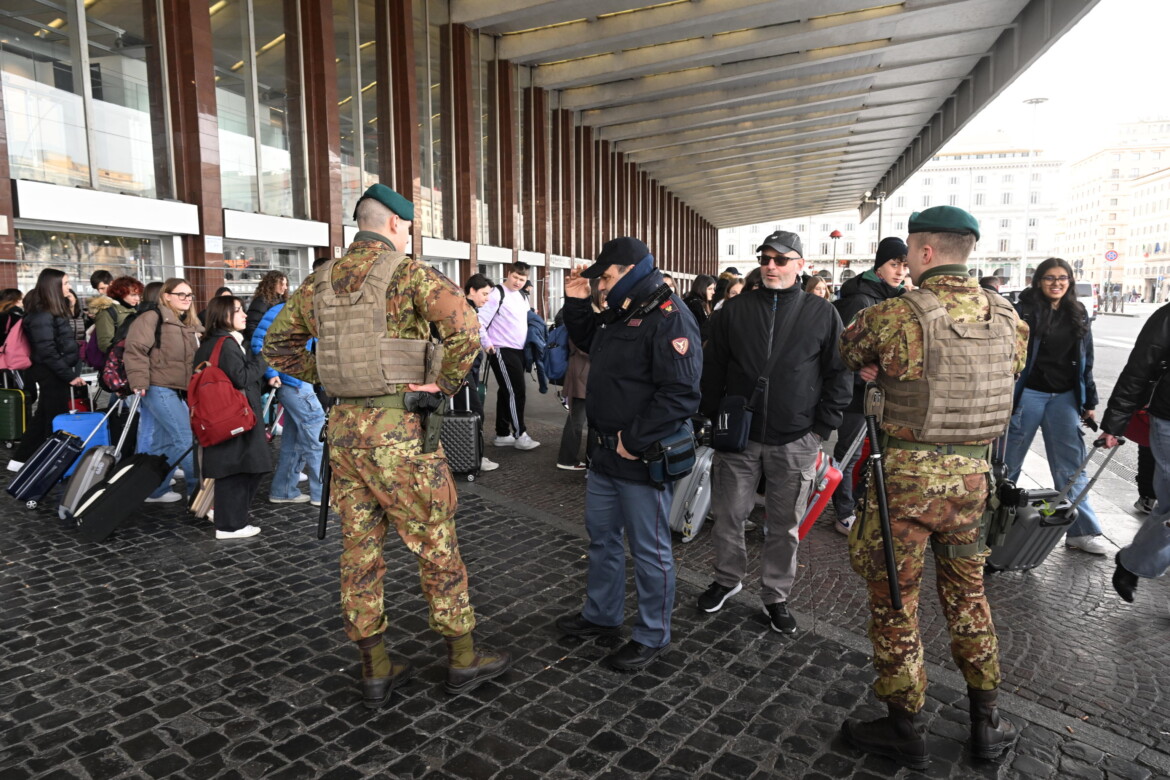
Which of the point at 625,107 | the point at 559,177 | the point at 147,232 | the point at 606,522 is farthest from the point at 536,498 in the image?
the point at 625,107

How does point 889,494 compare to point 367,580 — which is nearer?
point 889,494

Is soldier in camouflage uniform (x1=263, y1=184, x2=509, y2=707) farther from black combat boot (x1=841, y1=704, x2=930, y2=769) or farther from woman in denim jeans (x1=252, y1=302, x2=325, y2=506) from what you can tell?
Result: woman in denim jeans (x1=252, y1=302, x2=325, y2=506)

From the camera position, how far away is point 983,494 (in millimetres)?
2684

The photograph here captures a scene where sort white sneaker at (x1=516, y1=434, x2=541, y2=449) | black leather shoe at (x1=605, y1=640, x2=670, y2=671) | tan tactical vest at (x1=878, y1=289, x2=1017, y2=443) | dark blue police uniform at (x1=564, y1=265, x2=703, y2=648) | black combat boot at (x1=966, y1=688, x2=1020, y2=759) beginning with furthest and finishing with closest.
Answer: white sneaker at (x1=516, y1=434, x2=541, y2=449) → black leather shoe at (x1=605, y1=640, x2=670, y2=671) → dark blue police uniform at (x1=564, y1=265, x2=703, y2=648) → black combat boot at (x1=966, y1=688, x2=1020, y2=759) → tan tactical vest at (x1=878, y1=289, x2=1017, y2=443)

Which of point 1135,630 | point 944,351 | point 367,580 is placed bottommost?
point 1135,630

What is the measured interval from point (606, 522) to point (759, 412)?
97 centimetres

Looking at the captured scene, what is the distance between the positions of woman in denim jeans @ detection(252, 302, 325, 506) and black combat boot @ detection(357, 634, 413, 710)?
2740 millimetres

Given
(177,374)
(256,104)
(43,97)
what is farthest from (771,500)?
(256,104)

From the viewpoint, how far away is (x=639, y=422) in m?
3.22

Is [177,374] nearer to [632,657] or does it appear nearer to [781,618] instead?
[632,657]

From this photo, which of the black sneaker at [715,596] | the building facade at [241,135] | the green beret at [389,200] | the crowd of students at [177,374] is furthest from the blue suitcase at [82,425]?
the black sneaker at [715,596]

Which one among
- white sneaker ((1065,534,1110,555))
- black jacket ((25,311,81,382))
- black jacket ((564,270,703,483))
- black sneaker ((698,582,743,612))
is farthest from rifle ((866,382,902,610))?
black jacket ((25,311,81,382))

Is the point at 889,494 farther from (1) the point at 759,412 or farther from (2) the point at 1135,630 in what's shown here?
(2) the point at 1135,630

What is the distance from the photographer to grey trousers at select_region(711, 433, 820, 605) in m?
3.75
